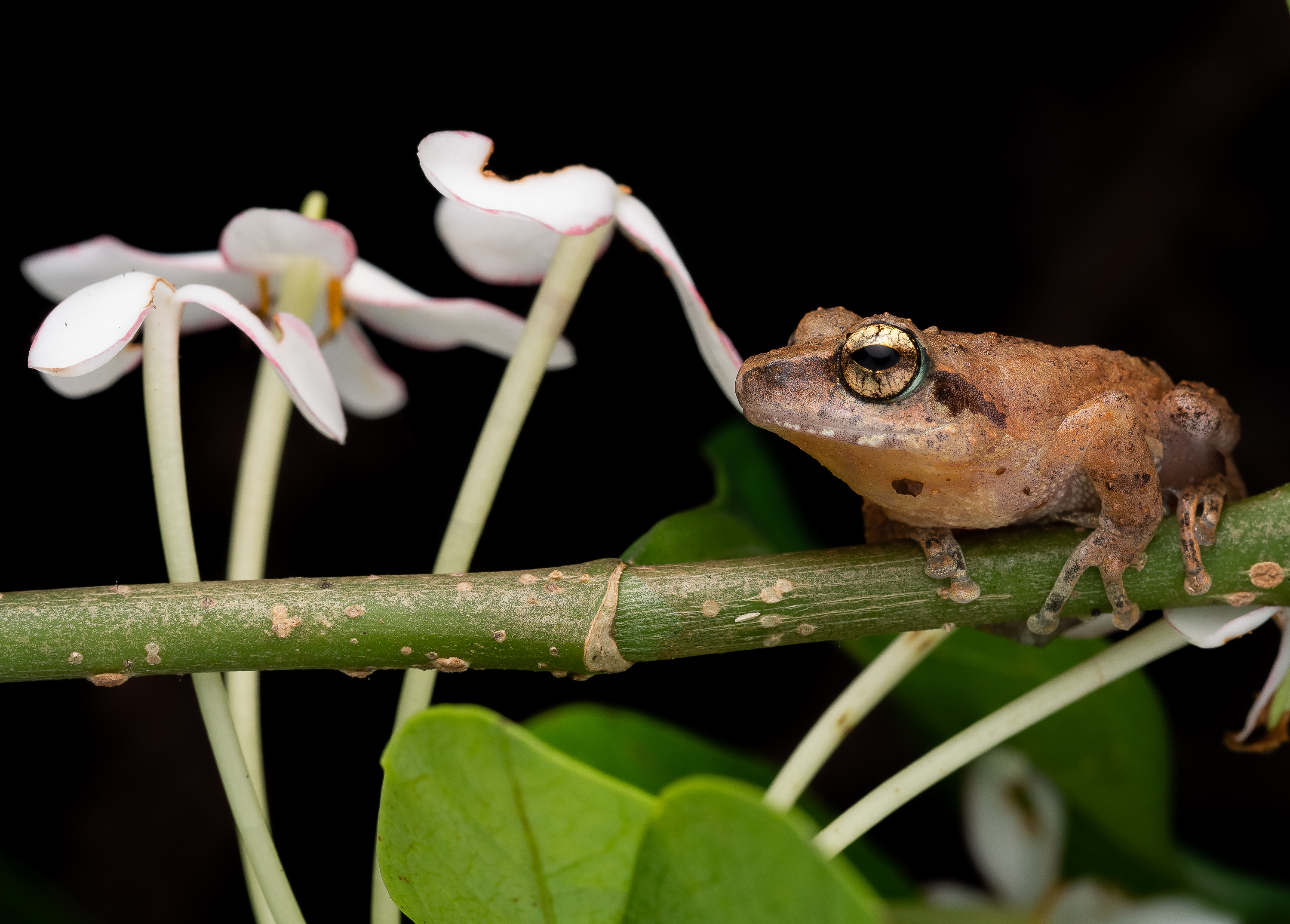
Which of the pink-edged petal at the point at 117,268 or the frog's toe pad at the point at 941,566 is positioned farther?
the pink-edged petal at the point at 117,268

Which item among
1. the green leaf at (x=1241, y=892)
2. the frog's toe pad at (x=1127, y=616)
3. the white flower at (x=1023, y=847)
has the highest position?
the frog's toe pad at (x=1127, y=616)

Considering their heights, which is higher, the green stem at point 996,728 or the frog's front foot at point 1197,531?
the frog's front foot at point 1197,531

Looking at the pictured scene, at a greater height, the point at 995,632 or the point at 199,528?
the point at 199,528

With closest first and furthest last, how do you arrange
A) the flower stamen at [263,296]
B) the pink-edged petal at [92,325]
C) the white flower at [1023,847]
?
the pink-edged petal at [92,325] → the flower stamen at [263,296] → the white flower at [1023,847]

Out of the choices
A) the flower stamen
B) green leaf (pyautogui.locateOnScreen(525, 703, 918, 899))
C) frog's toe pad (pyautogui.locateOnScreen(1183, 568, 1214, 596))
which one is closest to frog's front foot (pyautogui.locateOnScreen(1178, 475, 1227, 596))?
frog's toe pad (pyautogui.locateOnScreen(1183, 568, 1214, 596))

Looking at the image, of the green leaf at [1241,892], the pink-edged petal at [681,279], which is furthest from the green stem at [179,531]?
the green leaf at [1241,892]

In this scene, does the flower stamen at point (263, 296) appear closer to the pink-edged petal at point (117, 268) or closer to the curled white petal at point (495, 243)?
the pink-edged petal at point (117, 268)

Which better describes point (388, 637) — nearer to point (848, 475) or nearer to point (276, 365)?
point (276, 365)

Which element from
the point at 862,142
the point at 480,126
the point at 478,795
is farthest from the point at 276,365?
the point at 862,142
